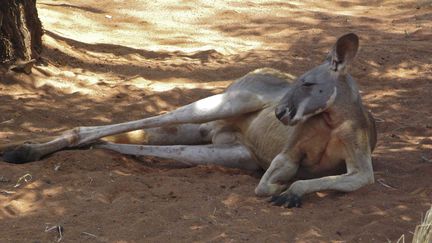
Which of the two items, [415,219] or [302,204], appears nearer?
[415,219]

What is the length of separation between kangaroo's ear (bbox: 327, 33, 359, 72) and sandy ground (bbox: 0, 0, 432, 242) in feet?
2.64

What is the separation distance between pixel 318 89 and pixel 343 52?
0.29 m

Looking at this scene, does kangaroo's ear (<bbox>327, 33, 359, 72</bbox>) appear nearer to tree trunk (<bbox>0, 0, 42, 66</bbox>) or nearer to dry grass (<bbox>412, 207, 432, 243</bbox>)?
dry grass (<bbox>412, 207, 432, 243</bbox>)

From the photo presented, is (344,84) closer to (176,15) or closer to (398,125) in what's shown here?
(398,125)

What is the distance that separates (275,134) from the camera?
5754 millimetres

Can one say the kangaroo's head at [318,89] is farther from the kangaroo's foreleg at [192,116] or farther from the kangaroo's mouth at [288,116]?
the kangaroo's foreleg at [192,116]

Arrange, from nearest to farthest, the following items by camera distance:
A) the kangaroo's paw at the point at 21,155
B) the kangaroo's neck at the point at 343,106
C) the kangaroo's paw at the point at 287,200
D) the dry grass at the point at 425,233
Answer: the dry grass at the point at 425,233
the kangaroo's paw at the point at 287,200
the kangaroo's neck at the point at 343,106
the kangaroo's paw at the point at 21,155

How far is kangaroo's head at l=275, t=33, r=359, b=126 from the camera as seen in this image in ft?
16.7

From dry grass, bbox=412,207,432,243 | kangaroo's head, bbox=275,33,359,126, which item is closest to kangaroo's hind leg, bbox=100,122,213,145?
kangaroo's head, bbox=275,33,359,126

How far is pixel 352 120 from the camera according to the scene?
5.21 metres

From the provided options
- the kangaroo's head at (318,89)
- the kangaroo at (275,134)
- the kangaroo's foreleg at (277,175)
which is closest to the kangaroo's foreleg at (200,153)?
the kangaroo at (275,134)

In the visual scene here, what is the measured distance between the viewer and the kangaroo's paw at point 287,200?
15.9 ft

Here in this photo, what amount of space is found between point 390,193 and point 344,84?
76 centimetres

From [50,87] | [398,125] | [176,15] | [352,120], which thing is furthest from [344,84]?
[176,15]
